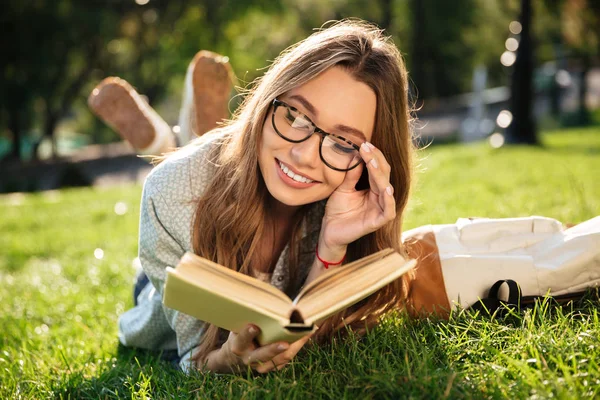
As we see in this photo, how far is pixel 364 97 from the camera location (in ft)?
A: 7.90

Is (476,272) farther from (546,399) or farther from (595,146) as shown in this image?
(595,146)

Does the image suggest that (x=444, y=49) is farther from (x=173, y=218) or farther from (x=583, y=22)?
(x=173, y=218)

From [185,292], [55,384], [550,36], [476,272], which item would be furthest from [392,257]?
[550,36]

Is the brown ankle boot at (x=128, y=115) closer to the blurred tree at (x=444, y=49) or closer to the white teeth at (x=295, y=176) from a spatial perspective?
the white teeth at (x=295, y=176)

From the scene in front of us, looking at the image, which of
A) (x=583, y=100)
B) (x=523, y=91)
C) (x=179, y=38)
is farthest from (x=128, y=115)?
(x=179, y=38)

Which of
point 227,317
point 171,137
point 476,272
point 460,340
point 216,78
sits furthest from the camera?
point 171,137

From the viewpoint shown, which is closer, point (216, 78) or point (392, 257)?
point (392, 257)

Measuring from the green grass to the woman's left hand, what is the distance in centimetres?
40

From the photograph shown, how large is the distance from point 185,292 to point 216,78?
2574 mm

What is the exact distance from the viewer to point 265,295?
1824 mm

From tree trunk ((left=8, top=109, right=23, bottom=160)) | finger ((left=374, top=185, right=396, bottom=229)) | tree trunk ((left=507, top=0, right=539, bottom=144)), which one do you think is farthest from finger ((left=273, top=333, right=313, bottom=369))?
tree trunk ((left=8, top=109, right=23, bottom=160))

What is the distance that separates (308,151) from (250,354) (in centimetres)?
77

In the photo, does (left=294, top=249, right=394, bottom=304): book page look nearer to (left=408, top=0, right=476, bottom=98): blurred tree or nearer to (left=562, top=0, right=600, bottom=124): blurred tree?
(left=562, top=0, right=600, bottom=124): blurred tree

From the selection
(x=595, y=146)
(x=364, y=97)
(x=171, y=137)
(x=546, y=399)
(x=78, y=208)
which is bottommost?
(x=78, y=208)
